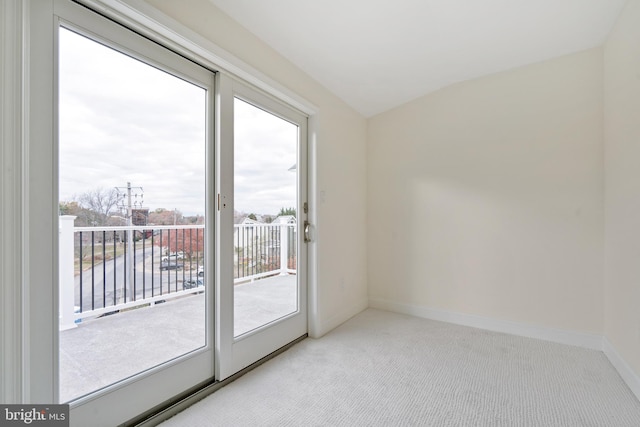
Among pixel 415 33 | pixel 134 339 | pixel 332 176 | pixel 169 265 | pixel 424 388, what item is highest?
pixel 415 33

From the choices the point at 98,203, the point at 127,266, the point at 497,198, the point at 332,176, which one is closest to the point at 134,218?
the point at 98,203

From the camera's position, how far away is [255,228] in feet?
7.53

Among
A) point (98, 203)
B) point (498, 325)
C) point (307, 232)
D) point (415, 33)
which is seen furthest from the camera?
point (498, 325)

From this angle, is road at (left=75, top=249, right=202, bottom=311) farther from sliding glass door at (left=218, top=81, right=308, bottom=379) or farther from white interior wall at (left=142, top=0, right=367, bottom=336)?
white interior wall at (left=142, top=0, right=367, bottom=336)

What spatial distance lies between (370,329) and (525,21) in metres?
2.76

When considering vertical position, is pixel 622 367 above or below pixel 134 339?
below

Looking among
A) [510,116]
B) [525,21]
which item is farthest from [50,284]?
[510,116]

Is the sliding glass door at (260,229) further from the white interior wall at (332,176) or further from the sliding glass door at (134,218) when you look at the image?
the white interior wall at (332,176)

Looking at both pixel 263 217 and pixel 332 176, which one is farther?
pixel 332 176

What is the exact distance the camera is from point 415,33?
216 centimetres

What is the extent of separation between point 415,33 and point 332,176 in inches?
52.4

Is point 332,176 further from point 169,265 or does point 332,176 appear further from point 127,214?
point 127,214

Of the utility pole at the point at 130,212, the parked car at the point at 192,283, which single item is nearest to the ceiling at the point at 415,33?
the utility pole at the point at 130,212

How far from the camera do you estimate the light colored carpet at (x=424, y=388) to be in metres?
1.57
